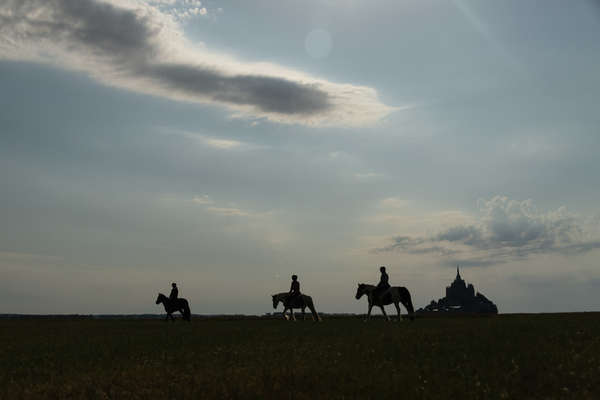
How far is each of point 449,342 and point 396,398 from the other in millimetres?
6851

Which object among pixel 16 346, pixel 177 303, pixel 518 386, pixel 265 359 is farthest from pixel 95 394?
pixel 177 303

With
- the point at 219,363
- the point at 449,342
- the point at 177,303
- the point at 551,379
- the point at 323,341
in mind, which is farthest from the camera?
the point at 177,303

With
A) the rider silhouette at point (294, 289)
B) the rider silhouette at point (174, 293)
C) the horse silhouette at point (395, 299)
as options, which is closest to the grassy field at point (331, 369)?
the horse silhouette at point (395, 299)

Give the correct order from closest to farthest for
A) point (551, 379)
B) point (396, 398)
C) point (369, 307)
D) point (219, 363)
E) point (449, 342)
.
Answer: point (396, 398), point (551, 379), point (219, 363), point (449, 342), point (369, 307)

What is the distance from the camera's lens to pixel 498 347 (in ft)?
54.0

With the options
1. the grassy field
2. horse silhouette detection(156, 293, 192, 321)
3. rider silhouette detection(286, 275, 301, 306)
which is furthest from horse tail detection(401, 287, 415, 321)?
horse silhouette detection(156, 293, 192, 321)

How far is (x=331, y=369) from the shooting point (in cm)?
1394

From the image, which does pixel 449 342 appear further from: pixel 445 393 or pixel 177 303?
pixel 177 303

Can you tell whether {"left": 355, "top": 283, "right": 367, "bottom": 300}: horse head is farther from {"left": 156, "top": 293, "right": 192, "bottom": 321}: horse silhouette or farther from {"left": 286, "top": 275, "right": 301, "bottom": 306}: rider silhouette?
{"left": 156, "top": 293, "right": 192, "bottom": 321}: horse silhouette

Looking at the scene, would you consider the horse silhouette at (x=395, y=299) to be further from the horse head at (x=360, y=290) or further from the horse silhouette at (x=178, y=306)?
the horse silhouette at (x=178, y=306)

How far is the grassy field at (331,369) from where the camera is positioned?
40.2 feet

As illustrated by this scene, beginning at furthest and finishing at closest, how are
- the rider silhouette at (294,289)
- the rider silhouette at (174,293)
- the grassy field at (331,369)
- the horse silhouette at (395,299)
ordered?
1. the rider silhouette at (174,293)
2. the rider silhouette at (294,289)
3. the horse silhouette at (395,299)
4. the grassy field at (331,369)

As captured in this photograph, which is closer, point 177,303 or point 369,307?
point 369,307

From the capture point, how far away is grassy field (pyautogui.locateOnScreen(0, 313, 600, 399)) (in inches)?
482
